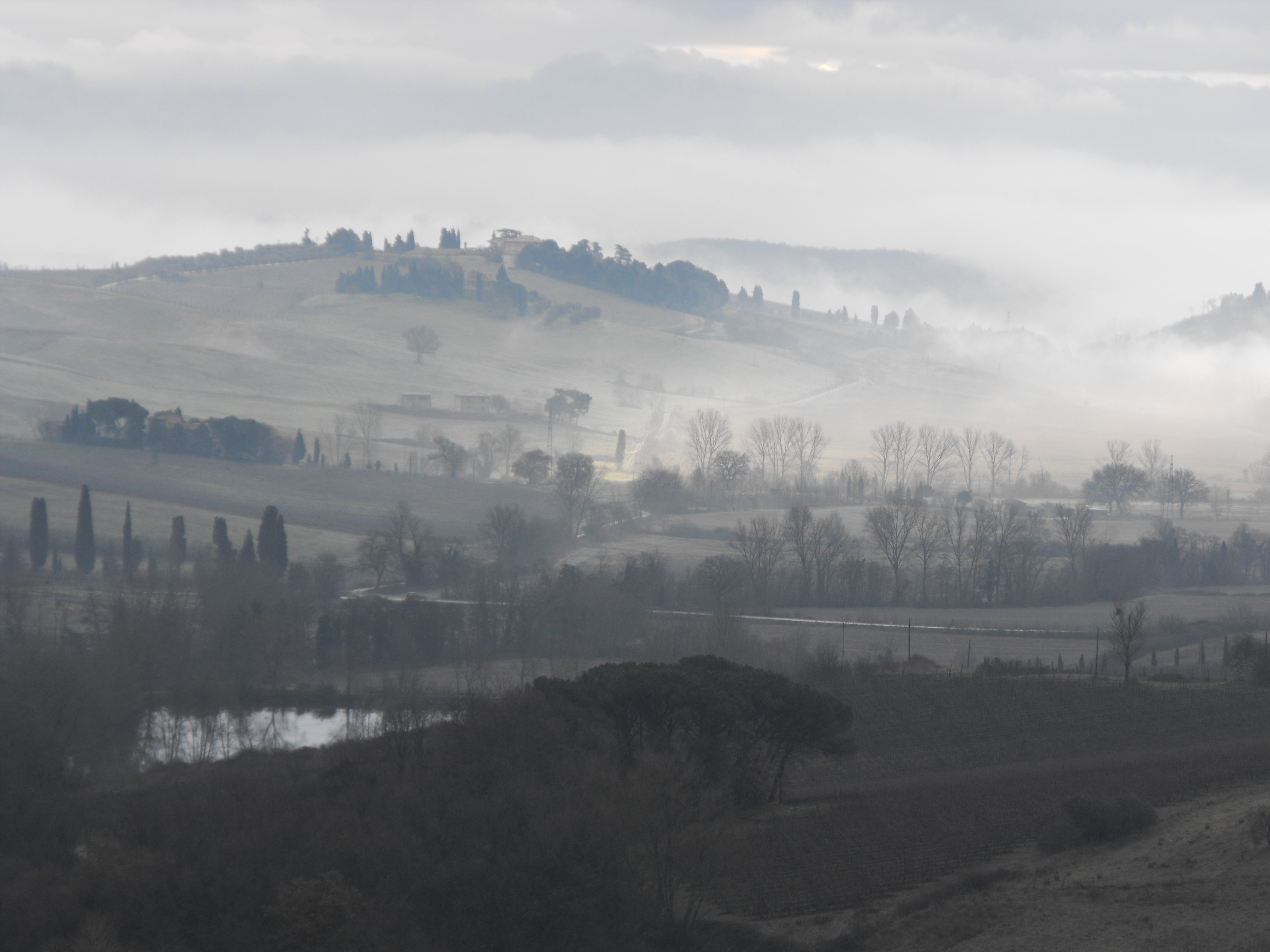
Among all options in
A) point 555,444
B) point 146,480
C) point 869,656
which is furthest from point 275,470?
point 869,656

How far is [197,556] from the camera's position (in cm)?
8331

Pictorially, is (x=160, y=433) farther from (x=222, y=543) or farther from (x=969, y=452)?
(x=969, y=452)

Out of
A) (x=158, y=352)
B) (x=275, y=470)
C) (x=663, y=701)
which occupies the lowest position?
(x=663, y=701)

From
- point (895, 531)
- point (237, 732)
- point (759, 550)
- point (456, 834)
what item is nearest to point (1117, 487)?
point (895, 531)

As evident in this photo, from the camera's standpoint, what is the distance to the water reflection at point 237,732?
47.8 metres

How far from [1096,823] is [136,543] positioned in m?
65.3

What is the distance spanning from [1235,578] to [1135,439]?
94.9m

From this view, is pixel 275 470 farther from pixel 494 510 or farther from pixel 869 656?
pixel 869 656

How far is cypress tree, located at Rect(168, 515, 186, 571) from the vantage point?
81.9m

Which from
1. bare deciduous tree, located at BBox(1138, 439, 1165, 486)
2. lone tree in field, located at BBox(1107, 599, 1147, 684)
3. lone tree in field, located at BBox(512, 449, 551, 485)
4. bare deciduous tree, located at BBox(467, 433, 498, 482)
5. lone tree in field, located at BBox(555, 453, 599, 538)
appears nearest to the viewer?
lone tree in field, located at BBox(1107, 599, 1147, 684)

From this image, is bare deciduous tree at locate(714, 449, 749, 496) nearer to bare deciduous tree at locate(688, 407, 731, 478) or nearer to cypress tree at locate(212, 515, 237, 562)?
bare deciduous tree at locate(688, 407, 731, 478)

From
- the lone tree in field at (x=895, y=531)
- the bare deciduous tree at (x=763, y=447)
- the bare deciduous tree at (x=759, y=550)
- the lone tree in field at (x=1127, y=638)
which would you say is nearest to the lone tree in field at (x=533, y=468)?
the bare deciduous tree at (x=763, y=447)

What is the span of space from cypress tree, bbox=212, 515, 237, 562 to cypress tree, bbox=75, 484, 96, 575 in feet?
22.6

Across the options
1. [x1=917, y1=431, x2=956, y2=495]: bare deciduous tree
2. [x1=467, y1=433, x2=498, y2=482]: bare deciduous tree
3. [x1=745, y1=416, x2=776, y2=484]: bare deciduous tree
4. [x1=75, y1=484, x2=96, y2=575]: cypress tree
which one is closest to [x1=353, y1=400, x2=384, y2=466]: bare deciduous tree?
[x1=467, y1=433, x2=498, y2=482]: bare deciduous tree
